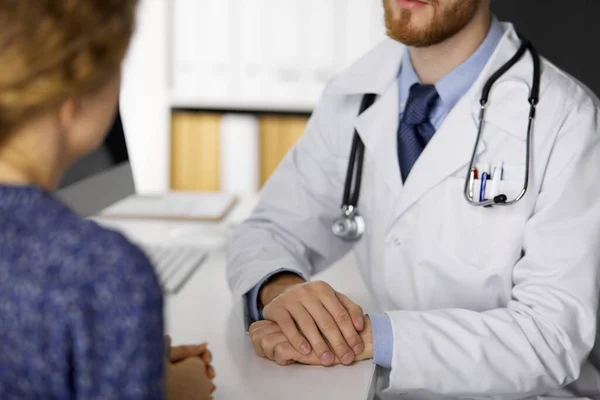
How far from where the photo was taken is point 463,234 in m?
1.20

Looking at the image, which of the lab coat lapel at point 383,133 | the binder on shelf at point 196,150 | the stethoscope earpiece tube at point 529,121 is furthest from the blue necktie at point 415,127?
the binder on shelf at point 196,150

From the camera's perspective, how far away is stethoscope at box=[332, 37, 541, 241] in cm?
116

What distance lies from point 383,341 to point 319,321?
3.6 inches

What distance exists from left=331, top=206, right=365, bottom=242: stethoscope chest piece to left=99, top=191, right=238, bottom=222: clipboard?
0.63 metres

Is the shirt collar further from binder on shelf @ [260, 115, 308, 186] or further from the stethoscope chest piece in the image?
binder on shelf @ [260, 115, 308, 186]

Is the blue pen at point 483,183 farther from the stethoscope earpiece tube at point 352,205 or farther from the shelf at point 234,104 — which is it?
the shelf at point 234,104

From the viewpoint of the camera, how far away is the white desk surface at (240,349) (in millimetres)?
926

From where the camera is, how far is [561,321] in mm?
1067

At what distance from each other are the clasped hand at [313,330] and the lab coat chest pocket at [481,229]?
0.24 meters

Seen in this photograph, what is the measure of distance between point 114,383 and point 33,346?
66 mm

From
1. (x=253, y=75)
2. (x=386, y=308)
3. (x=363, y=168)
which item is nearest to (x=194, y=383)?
(x=386, y=308)

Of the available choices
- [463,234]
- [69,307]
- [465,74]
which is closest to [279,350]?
[463,234]

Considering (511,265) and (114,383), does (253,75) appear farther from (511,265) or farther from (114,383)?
(114,383)

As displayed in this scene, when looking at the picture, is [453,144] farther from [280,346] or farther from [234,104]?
[234,104]
